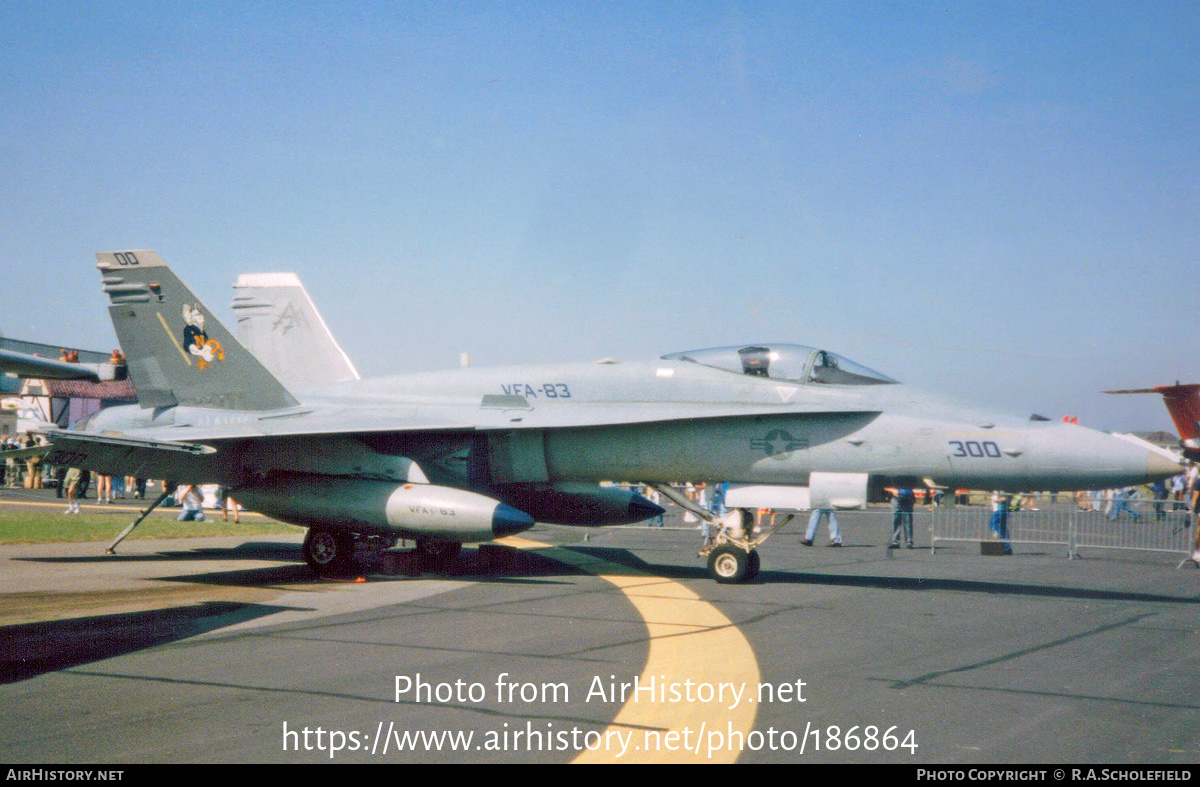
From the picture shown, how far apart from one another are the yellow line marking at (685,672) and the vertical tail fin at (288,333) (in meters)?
7.33

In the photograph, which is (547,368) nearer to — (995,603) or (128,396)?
(995,603)

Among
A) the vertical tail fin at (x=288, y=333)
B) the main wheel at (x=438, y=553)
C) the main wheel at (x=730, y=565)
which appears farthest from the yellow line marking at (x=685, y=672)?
the vertical tail fin at (x=288, y=333)

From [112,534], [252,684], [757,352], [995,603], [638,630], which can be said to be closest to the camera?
[252,684]

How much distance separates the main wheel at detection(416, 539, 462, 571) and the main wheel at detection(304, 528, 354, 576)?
43.9 inches

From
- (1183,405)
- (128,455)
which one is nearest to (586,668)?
(128,455)

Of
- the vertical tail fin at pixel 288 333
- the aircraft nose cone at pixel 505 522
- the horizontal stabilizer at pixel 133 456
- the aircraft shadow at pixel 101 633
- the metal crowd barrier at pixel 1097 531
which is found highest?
the vertical tail fin at pixel 288 333

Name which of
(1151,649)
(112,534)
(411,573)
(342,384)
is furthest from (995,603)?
(112,534)

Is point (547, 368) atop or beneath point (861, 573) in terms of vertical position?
atop

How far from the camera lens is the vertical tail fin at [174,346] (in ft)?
41.3

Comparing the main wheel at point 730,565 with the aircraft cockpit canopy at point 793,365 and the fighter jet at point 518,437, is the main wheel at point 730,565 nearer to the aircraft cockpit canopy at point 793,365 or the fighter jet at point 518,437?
the fighter jet at point 518,437

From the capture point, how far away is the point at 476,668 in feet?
20.3

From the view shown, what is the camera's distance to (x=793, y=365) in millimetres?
10797

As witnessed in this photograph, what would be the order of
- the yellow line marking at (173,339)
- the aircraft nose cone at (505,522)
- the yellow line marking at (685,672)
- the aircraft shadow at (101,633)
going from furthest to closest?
the yellow line marking at (173,339), the aircraft nose cone at (505,522), the aircraft shadow at (101,633), the yellow line marking at (685,672)

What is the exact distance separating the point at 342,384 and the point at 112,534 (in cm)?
570
